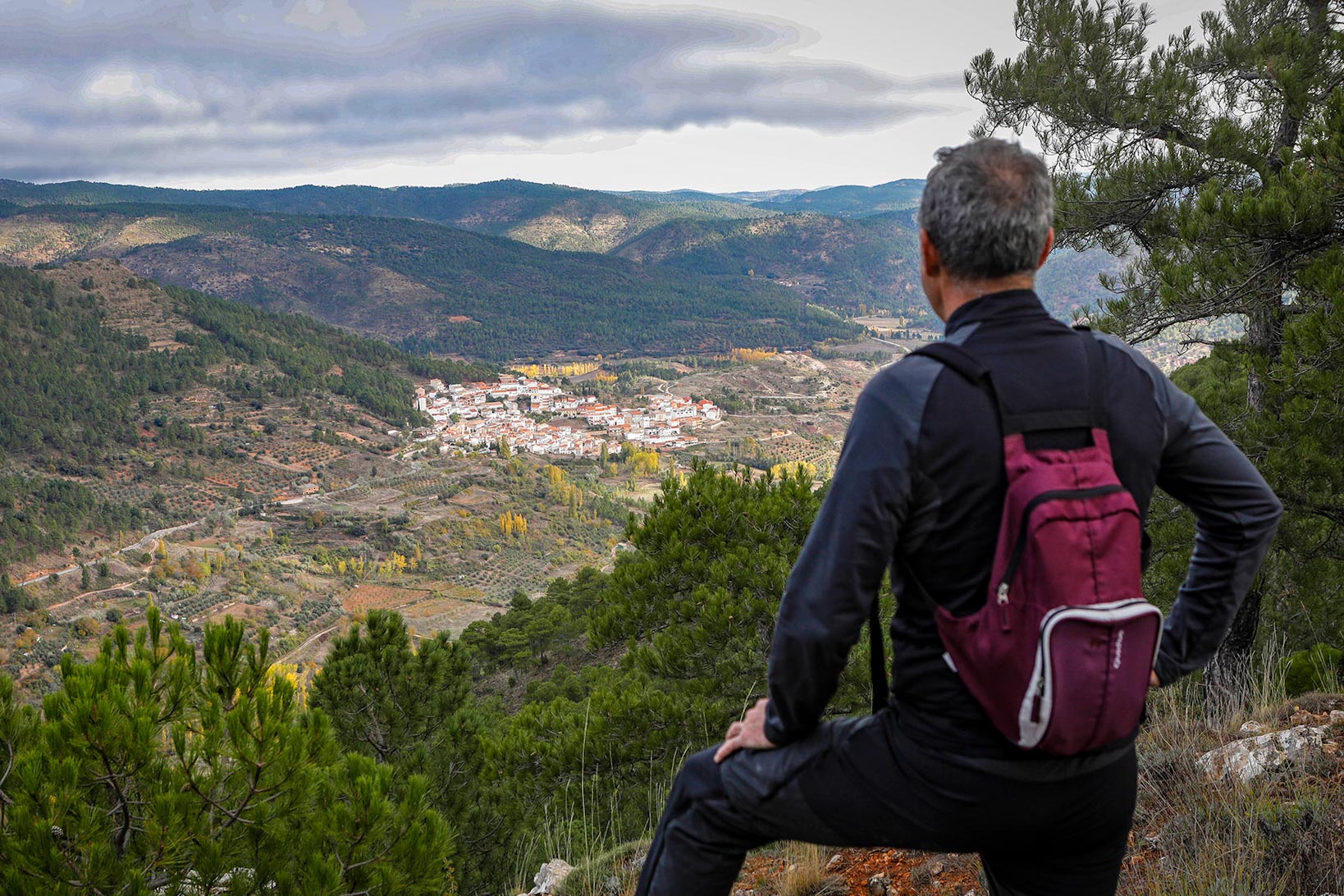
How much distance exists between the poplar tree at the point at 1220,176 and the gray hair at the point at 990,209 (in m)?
2.97

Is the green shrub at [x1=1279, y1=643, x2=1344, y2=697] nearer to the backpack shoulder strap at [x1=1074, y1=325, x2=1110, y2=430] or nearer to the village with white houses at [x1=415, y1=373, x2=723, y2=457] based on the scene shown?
the backpack shoulder strap at [x1=1074, y1=325, x2=1110, y2=430]

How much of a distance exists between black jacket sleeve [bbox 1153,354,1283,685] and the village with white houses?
6590 cm

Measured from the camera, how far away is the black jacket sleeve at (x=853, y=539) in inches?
34.4

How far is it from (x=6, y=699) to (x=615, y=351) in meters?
117

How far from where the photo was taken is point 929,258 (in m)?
1.00

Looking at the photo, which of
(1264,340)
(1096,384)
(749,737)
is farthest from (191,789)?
(1264,340)

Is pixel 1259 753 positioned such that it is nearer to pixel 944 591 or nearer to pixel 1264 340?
pixel 944 591

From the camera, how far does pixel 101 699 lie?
174 cm

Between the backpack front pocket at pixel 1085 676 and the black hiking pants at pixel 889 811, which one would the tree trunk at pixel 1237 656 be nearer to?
the black hiking pants at pixel 889 811

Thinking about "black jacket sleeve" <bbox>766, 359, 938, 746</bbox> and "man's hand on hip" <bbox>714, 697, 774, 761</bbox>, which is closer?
"black jacket sleeve" <bbox>766, 359, 938, 746</bbox>

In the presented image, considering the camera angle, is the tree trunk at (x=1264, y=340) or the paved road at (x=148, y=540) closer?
the tree trunk at (x=1264, y=340)

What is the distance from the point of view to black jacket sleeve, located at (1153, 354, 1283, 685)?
1.05 meters

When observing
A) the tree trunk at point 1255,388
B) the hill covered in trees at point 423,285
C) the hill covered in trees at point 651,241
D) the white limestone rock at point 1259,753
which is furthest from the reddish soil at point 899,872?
the hill covered in trees at point 651,241

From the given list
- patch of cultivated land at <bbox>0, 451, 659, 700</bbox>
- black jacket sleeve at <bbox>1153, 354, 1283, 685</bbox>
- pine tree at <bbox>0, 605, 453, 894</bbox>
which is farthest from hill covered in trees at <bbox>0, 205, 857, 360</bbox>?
black jacket sleeve at <bbox>1153, 354, 1283, 685</bbox>
